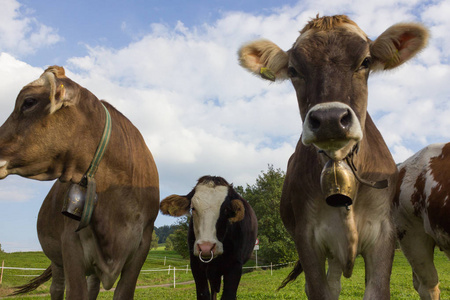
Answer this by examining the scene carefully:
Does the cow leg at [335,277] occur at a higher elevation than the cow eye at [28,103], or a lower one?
lower

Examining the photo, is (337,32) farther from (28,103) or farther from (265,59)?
(28,103)

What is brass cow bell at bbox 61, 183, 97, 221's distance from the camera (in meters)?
3.48

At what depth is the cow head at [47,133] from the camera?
343 centimetres

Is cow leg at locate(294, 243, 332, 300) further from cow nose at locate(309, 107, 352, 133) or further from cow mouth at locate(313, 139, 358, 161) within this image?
cow nose at locate(309, 107, 352, 133)

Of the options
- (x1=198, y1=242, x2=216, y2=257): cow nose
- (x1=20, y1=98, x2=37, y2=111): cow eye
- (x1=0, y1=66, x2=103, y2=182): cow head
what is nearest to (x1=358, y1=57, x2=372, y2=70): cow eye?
(x1=0, y1=66, x2=103, y2=182): cow head

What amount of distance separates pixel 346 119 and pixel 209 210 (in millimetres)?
Result: 4084

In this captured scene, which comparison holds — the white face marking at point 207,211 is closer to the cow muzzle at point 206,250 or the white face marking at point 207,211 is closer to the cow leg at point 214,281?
the cow muzzle at point 206,250

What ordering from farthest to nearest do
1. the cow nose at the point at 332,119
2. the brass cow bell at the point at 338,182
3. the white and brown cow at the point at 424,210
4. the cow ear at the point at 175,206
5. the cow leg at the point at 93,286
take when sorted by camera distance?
the cow ear at the point at 175,206
the cow leg at the point at 93,286
the white and brown cow at the point at 424,210
the brass cow bell at the point at 338,182
the cow nose at the point at 332,119

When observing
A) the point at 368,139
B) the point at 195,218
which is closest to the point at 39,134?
the point at 368,139

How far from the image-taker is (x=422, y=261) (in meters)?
4.97

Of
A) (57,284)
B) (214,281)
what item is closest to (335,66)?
(214,281)

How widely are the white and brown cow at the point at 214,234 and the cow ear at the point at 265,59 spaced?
2847 mm

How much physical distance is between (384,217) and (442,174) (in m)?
1.86

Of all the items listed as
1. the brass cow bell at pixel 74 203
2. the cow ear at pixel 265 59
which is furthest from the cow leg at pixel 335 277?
the brass cow bell at pixel 74 203
